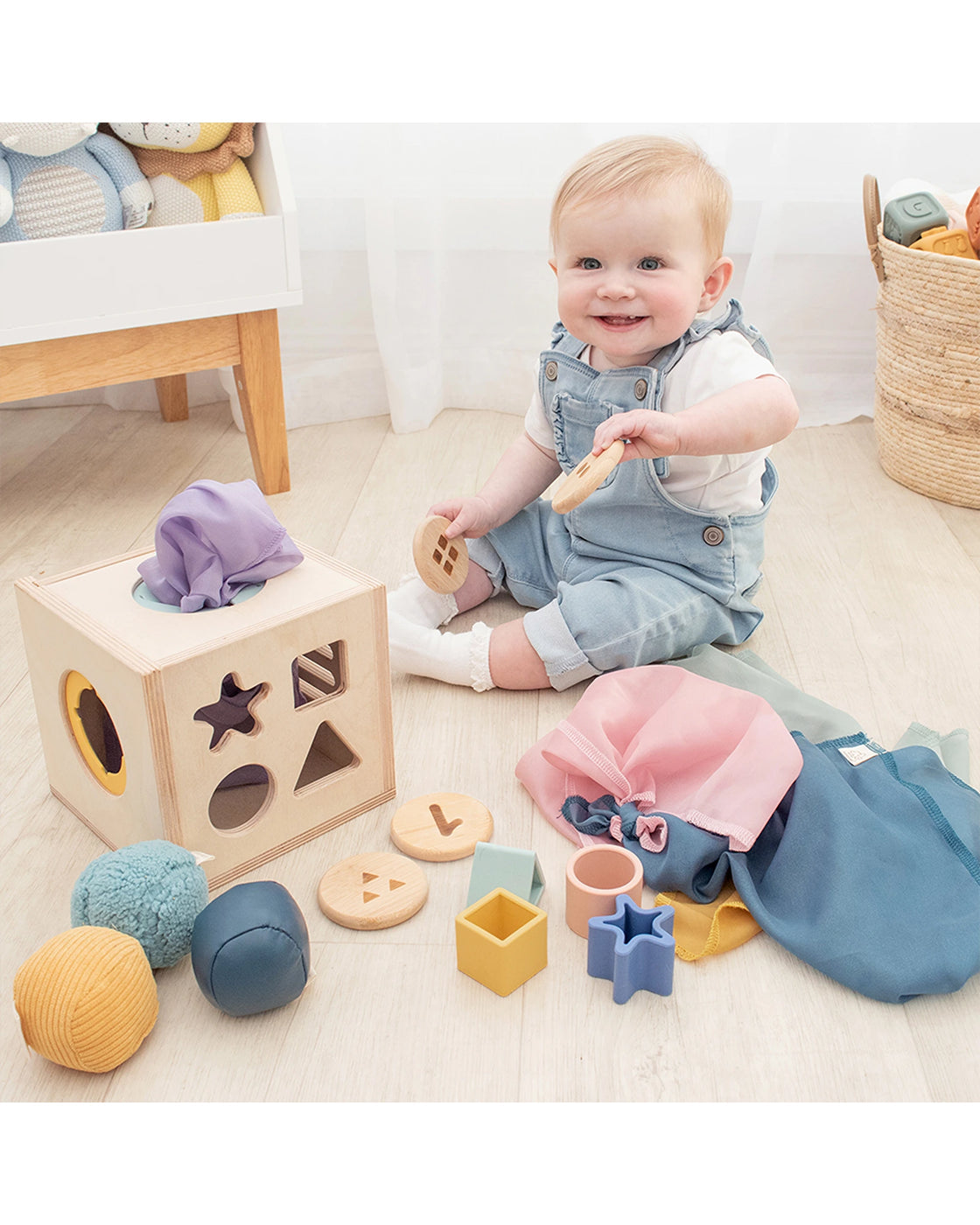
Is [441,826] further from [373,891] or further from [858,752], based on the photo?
[858,752]

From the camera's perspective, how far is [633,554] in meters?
1.16

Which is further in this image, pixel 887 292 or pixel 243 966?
pixel 887 292

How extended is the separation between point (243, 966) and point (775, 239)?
54.4 inches

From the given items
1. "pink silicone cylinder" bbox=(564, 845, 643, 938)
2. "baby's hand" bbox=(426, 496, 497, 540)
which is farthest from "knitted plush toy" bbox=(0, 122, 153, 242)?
"pink silicone cylinder" bbox=(564, 845, 643, 938)

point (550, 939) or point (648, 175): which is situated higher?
point (648, 175)

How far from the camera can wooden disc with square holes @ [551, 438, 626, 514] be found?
95 cm

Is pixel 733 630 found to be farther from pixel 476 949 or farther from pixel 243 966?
pixel 243 966

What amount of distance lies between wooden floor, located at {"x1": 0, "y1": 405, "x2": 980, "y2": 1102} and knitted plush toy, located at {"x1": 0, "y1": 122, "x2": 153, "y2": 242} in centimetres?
36

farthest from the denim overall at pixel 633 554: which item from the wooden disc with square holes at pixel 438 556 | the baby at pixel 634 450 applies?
the wooden disc with square holes at pixel 438 556

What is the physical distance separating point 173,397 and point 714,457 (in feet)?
3.23

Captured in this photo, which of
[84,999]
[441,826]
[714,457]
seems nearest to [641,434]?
[714,457]

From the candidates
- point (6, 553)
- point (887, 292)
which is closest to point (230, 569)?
point (6, 553)

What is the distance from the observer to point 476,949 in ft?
2.48

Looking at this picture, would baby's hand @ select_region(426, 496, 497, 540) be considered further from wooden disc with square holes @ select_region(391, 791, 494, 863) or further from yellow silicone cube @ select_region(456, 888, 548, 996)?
yellow silicone cube @ select_region(456, 888, 548, 996)
